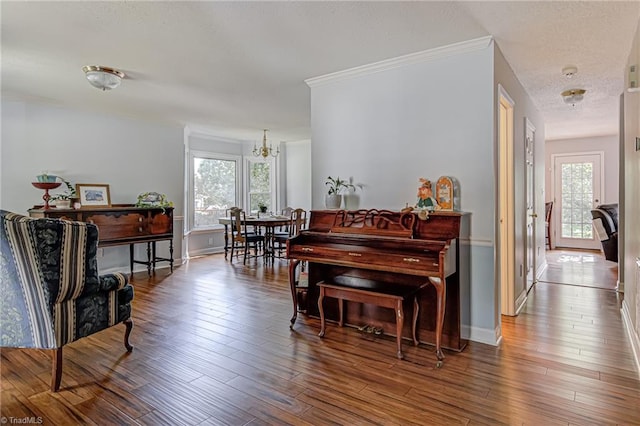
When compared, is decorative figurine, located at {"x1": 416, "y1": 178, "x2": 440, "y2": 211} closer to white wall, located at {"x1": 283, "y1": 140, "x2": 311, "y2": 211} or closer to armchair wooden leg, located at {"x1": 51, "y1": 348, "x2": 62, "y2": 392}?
armchair wooden leg, located at {"x1": 51, "y1": 348, "x2": 62, "y2": 392}

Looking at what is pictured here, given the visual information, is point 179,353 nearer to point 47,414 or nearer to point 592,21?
point 47,414

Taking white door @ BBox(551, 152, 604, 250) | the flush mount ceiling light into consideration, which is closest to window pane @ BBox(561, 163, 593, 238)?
white door @ BBox(551, 152, 604, 250)

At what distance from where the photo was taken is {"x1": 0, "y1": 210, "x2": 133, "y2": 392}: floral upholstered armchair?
2.22 m

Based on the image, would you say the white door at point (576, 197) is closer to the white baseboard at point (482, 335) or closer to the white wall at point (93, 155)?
the white baseboard at point (482, 335)

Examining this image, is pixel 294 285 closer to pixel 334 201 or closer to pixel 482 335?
pixel 334 201

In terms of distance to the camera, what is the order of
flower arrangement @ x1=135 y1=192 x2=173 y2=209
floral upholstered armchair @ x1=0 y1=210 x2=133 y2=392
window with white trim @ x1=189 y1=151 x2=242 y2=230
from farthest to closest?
window with white trim @ x1=189 y1=151 x2=242 y2=230 < flower arrangement @ x1=135 y1=192 x2=173 y2=209 < floral upholstered armchair @ x1=0 y1=210 x2=133 y2=392

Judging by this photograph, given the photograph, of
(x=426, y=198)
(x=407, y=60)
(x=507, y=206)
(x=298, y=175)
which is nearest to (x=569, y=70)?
(x=507, y=206)

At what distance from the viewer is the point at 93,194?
550 centimetres

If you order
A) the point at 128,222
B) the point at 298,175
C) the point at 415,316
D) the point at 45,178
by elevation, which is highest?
the point at 298,175

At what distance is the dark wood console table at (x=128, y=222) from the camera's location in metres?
4.88

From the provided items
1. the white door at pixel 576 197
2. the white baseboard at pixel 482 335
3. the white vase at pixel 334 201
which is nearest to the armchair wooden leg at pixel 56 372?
the white vase at pixel 334 201

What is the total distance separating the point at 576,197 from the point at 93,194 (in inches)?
371

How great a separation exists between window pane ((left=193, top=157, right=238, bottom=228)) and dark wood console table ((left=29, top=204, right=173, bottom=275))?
1671mm

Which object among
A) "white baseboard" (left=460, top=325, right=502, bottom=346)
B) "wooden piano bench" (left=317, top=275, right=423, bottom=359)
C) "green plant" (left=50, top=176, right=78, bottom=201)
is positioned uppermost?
"green plant" (left=50, top=176, right=78, bottom=201)
